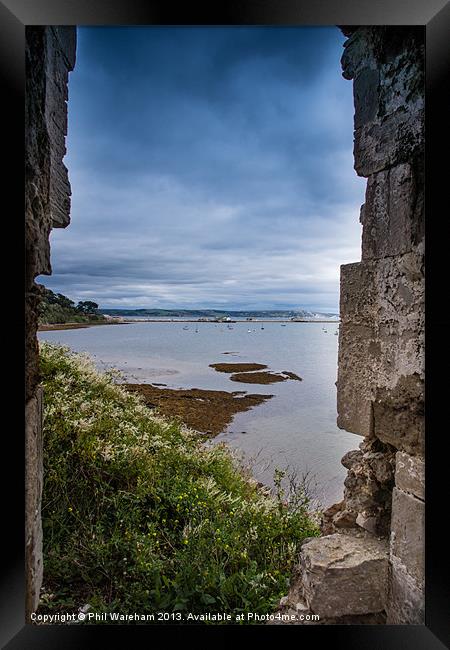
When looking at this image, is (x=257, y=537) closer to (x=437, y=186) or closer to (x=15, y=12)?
(x=437, y=186)

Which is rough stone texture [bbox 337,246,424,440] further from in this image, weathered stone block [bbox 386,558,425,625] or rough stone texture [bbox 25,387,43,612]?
rough stone texture [bbox 25,387,43,612]

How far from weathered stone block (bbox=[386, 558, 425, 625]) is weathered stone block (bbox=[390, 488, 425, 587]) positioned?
0.03m

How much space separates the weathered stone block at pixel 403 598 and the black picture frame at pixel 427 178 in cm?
4

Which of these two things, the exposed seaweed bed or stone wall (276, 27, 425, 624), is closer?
stone wall (276, 27, 425, 624)

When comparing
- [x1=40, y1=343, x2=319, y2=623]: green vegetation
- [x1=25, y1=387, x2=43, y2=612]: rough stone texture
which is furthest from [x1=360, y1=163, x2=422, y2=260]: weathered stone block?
[x1=40, y1=343, x2=319, y2=623]: green vegetation

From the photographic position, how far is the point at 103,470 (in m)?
2.74

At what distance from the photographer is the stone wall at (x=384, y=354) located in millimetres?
1636

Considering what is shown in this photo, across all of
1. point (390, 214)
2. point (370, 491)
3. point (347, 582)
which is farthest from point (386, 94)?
point (347, 582)

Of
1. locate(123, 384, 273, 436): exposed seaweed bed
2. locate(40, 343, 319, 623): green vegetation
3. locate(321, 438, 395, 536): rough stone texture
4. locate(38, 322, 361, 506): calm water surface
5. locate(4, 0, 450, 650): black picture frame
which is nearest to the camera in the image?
locate(4, 0, 450, 650): black picture frame

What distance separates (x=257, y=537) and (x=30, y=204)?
7.85ft

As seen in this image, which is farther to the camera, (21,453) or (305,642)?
(305,642)

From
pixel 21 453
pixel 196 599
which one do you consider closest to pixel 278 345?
pixel 196 599

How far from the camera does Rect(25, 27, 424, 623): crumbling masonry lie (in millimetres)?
1623

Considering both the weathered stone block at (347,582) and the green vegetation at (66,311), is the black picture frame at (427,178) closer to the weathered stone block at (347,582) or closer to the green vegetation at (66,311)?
the weathered stone block at (347,582)
